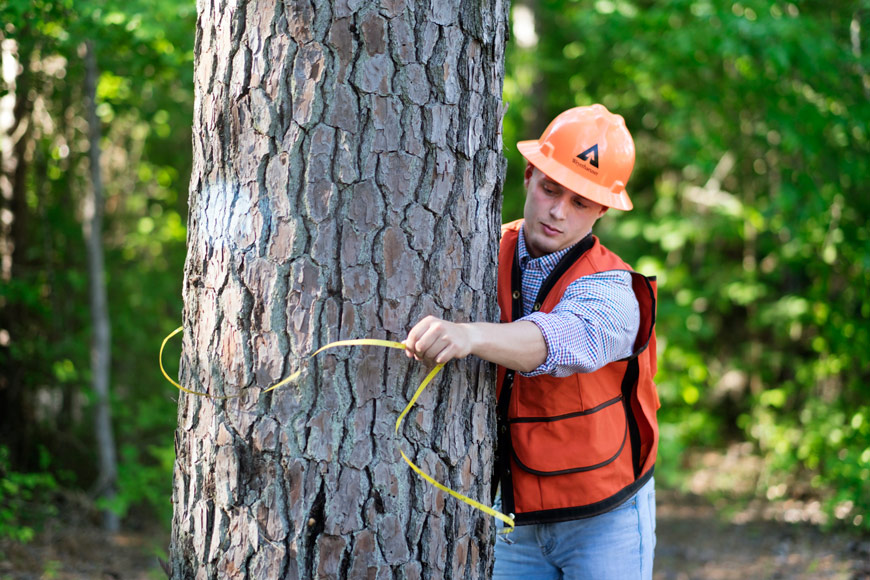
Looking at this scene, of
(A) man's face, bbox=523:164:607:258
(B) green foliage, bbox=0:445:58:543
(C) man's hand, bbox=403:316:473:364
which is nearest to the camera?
(C) man's hand, bbox=403:316:473:364

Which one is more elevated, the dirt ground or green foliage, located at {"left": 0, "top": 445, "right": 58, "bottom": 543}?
green foliage, located at {"left": 0, "top": 445, "right": 58, "bottom": 543}

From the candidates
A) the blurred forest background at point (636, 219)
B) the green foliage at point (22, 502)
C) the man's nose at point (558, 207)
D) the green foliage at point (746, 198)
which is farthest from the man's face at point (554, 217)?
the green foliage at point (746, 198)

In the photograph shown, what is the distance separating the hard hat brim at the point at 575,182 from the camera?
2.26 meters

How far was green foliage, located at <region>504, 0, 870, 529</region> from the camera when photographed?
5.67 m

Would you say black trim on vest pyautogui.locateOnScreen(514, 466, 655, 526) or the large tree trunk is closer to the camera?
the large tree trunk

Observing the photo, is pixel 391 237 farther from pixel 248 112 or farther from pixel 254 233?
pixel 248 112

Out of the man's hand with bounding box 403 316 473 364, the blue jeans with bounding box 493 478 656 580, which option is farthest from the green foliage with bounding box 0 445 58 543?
the man's hand with bounding box 403 316 473 364

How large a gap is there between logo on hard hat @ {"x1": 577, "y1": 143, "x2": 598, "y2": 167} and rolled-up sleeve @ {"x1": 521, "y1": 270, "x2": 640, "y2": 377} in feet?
1.18

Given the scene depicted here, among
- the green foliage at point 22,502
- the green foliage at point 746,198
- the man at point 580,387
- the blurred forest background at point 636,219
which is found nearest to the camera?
the man at point 580,387

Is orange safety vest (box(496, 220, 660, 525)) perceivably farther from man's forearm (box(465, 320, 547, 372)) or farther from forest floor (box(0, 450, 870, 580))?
forest floor (box(0, 450, 870, 580))

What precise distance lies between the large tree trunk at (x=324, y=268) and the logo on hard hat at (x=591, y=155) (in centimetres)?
53

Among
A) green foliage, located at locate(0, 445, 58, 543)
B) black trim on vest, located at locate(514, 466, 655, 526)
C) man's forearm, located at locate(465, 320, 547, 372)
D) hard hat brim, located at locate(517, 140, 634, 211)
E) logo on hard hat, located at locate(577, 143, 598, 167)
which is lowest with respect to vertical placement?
green foliage, located at locate(0, 445, 58, 543)

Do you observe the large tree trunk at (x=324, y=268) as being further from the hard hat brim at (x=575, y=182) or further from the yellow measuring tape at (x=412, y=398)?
the hard hat brim at (x=575, y=182)

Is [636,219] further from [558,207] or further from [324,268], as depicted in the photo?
[324,268]
